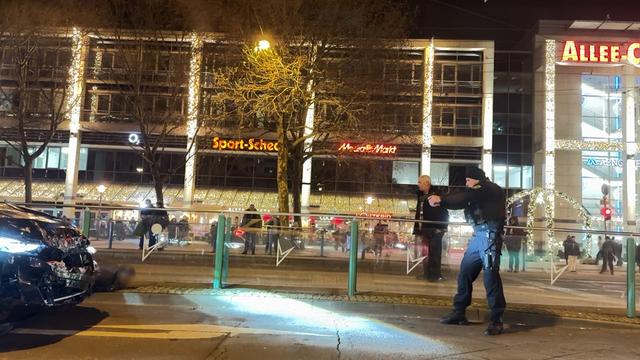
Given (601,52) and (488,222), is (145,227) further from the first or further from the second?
(601,52)

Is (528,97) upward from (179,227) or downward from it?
upward

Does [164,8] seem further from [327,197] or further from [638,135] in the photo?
[638,135]

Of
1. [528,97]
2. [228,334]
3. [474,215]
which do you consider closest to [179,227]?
[228,334]

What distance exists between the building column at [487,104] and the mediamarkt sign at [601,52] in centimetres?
467

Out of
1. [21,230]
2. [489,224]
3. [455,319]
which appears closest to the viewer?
[21,230]

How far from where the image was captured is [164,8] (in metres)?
20.8

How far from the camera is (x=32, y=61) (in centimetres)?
2066

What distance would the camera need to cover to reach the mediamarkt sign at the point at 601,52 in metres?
36.6

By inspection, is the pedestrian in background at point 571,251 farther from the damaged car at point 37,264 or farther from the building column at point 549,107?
the building column at point 549,107

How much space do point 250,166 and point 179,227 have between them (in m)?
29.2

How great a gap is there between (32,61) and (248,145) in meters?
17.2

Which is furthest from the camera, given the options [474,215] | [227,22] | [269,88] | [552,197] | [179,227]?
[552,197]

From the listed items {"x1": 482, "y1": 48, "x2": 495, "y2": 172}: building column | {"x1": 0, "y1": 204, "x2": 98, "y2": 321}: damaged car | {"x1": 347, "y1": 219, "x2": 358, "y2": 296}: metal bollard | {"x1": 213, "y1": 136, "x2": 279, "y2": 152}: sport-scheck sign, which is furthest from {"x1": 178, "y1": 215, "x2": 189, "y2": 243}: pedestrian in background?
{"x1": 482, "y1": 48, "x2": 495, "y2": 172}: building column

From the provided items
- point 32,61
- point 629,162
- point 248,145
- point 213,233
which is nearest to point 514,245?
point 213,233
